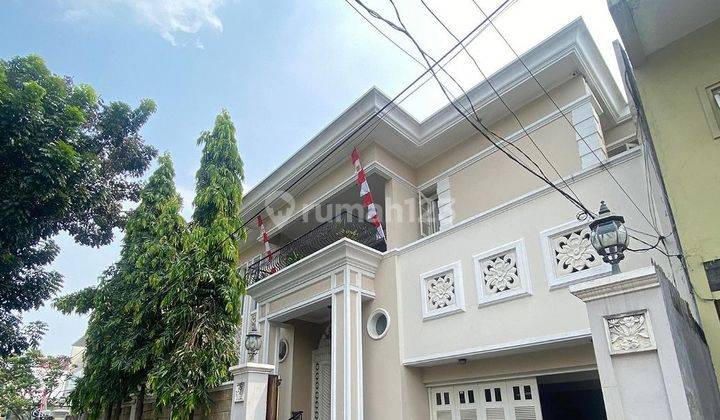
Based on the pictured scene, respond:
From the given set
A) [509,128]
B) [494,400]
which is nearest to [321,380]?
[494,400]

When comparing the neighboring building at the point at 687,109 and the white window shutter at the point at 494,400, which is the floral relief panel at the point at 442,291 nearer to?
the white window shutter at the point at 494,400

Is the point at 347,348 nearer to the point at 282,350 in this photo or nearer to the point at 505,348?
the point at 505,348

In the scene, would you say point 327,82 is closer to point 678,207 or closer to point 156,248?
point 678,207

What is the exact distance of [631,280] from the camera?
2.39 metres

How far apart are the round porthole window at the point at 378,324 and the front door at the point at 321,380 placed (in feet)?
5.81

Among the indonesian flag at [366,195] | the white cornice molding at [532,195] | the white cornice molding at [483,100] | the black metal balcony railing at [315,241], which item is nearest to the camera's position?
the white cornice molding at [532,195]

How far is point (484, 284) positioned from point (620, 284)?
9.68 feet

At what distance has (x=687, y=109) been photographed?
393 centimetres

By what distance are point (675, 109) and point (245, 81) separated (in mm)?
4877

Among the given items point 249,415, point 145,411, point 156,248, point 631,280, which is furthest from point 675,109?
point 145,411

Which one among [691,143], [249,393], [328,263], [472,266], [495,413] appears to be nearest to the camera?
[691,143]

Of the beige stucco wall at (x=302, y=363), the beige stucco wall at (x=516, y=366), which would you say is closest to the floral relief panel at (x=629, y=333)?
the beige stucco wall at (x=516, y=366)

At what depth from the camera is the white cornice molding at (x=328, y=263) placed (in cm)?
645

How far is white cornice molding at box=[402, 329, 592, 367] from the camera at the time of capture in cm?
442
